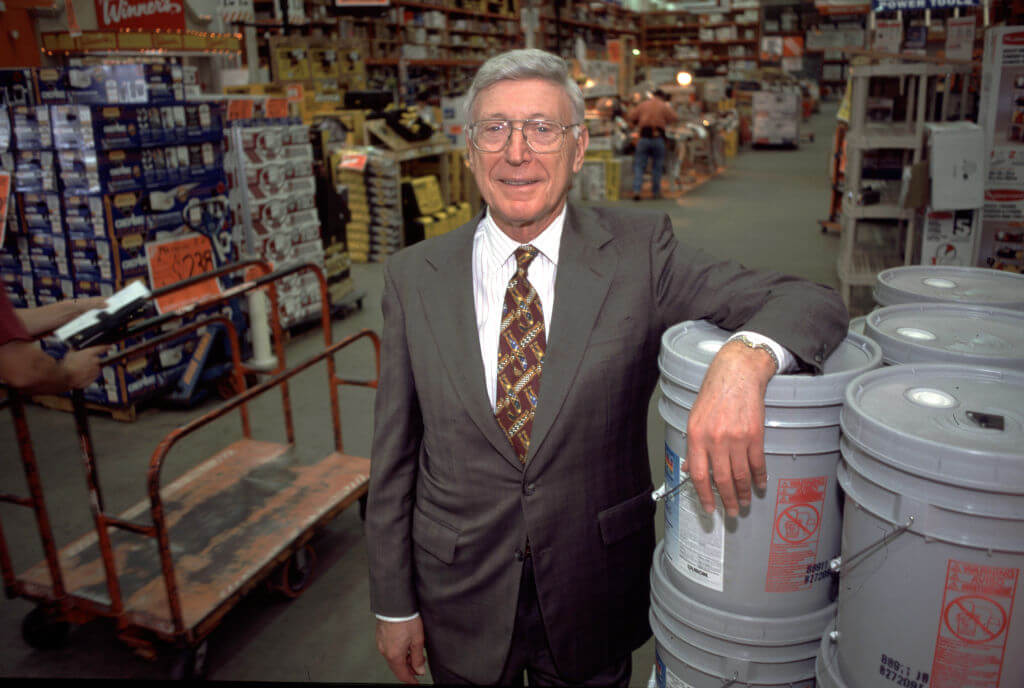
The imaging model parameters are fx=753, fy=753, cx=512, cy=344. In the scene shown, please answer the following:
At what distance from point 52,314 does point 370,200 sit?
20.6ft

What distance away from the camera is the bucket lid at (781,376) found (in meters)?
1.20

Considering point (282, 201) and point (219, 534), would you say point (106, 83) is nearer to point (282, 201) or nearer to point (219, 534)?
point (282, 201)

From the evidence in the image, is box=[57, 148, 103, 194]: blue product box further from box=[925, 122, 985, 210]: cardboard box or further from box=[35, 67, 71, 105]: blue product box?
box=[925, 122, 985, 210]: cardboard box

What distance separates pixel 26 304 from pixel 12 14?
6.21 ft

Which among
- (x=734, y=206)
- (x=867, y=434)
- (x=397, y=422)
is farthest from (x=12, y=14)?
(x=734, y=206)

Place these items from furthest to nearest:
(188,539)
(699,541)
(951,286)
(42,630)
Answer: (188,539) → (42,630) → (951,286) → (699,541)

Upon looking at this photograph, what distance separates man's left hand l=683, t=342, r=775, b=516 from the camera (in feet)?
3.73

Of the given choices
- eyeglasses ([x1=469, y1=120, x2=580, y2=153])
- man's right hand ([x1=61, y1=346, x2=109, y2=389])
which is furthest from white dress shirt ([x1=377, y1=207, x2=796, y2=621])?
man's right hand ([x1=61, y1=346, x2=109, y2=389])

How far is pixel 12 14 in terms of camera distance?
16.1 feet

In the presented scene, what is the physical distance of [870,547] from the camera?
1.06 metres

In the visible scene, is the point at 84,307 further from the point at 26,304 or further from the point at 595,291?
the point at 26,304

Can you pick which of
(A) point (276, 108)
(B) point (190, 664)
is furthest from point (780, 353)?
(A) point (276, 108)

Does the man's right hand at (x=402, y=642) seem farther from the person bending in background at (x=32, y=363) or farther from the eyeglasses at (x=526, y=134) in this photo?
the person bending in background at (x=32, y=363)

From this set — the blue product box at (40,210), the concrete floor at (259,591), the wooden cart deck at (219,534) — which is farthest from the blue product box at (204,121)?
the wooden cart deck at (219,534)
